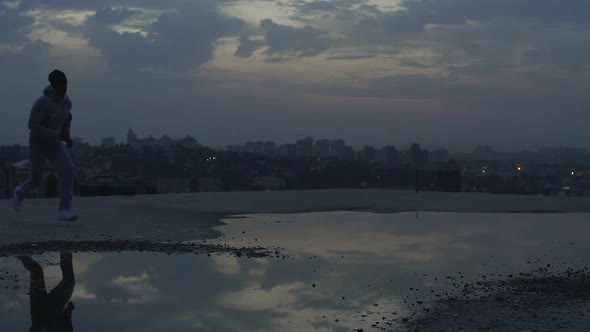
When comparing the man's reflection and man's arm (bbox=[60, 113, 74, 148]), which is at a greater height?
man's arm (bbox=[60, 113, 74, 148])

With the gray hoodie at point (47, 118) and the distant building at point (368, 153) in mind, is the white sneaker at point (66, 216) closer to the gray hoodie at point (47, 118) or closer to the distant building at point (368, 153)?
the gray hoodie at point (47, 118)

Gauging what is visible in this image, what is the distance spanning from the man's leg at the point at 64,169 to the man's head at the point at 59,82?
0.86 metres

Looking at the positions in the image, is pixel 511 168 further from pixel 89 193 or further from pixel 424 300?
pixel 424 300

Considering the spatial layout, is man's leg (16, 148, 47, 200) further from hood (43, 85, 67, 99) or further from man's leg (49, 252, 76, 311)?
man's leg (49, 252, 76, 311)

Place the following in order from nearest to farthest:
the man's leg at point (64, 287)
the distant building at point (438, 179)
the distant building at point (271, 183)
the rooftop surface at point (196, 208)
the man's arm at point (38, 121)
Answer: the man's leg at point (64, 287) < the man's arm at point (38, 121) < the rooftop surface at point (196, 208) < the distant building at point (438, 179) < the distant building at point (271, 183)

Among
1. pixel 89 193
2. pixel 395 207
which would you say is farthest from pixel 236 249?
pixel 89 193

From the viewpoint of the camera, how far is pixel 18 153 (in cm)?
5909

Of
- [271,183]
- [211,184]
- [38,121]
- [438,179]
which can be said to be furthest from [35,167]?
[211,184]

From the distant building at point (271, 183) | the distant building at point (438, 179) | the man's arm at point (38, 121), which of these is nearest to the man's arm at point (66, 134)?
the man's arm at point (38, 121)

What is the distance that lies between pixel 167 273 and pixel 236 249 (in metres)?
2.01

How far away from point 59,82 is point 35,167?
1479mm

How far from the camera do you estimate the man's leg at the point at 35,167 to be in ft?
35.4

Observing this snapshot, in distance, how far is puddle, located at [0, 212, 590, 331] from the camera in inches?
210

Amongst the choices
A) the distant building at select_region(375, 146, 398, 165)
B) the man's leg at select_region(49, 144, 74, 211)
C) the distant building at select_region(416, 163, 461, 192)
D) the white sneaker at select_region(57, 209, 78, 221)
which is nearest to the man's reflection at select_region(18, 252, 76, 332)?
the white sneaker at select_region(57, 209, 78, 221)
